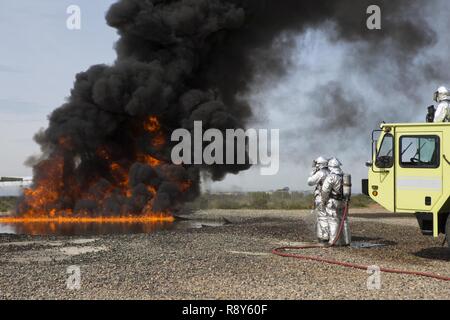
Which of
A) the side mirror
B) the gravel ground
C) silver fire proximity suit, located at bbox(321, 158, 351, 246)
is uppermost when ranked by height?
the side mirror

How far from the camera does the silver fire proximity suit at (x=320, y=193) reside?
48.3 ft

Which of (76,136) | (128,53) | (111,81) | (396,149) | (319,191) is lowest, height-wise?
(319,191)

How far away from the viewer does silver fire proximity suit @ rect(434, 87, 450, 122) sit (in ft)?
39.2

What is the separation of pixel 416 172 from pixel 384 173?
25.5 inches

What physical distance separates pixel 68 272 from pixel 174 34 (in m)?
24.3

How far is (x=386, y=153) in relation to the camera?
472 inches

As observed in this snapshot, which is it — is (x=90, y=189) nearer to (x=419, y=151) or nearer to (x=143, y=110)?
(x=143, y=110)

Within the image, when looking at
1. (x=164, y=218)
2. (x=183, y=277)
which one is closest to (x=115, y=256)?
(x=183, y=277)

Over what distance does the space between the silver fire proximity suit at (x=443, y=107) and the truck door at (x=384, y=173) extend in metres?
1.12

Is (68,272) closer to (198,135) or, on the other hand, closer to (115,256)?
(115,256)

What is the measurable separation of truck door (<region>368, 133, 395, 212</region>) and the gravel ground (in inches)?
53.4

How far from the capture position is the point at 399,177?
1183cm
